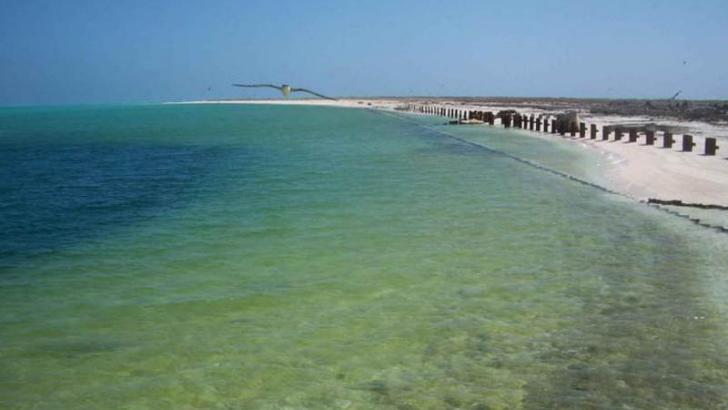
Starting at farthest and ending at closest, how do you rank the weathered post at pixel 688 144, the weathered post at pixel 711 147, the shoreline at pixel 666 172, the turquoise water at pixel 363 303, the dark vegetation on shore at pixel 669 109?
the dark vegetation on shore at pixel 669 109
the weathered post at pixel 688 144
the weathered post at pixel 711 147
the shoreline at pixel 666 172
the turquoise water at pixel 363 303

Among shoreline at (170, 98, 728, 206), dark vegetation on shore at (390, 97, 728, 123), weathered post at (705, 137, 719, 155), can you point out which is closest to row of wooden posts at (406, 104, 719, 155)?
weathered post at (705, 137, 719, 155)

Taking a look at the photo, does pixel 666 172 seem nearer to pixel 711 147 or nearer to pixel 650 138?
pixel 711 147

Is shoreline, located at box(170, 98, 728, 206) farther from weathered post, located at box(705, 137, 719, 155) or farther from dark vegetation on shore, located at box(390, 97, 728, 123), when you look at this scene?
dark vegetation on shore, located at box(390, 97, 728, 123)

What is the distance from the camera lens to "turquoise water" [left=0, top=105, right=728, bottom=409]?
230 inches

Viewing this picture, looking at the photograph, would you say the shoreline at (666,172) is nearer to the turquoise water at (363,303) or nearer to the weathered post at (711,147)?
the weathered post at (711,147)

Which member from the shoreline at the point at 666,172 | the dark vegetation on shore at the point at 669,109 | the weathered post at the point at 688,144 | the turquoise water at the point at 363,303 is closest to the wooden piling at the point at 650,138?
the shoreline at the point at 666,172

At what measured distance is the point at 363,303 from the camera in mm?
8312

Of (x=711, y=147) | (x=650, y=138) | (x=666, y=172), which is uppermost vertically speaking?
(x=650, y=138)

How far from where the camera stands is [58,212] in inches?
648

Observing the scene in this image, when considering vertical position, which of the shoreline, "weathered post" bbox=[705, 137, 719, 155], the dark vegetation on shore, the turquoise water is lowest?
the turquoise water

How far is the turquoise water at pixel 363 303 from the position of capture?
584 cm

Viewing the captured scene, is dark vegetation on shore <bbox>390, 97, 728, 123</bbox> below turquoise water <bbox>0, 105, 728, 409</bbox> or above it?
above

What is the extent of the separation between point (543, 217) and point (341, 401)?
31.5ft

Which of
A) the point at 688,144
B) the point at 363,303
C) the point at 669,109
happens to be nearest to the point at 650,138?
the point at 688,144
